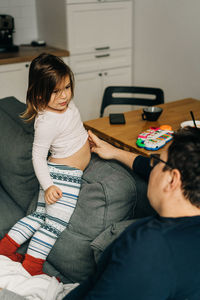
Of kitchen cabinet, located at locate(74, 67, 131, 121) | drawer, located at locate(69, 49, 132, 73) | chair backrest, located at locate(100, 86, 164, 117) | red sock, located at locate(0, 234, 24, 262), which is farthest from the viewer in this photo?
kitchen cabinet, located at locate(74, 67, 131, 121)

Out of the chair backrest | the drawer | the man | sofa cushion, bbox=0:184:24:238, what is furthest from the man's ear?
the drawer

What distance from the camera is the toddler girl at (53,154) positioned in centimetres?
150

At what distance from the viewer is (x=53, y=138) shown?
153 cm

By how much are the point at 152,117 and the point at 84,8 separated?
195 cm

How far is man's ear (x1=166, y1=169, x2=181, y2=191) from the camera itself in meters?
0.91

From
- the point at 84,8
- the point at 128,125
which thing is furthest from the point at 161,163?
the point at 84,8

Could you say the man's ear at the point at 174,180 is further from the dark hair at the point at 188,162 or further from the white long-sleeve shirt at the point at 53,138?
the white long-sleeve shirt at the point at 53,138

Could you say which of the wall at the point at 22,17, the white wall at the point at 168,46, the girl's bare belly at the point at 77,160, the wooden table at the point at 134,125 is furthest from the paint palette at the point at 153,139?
the wall at the point at 22,17

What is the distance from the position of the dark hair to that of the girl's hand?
0.67 metres

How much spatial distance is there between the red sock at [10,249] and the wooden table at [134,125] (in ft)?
2.25

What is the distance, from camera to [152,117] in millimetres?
1977

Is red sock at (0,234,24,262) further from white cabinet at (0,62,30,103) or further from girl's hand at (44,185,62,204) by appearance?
white cabinet at (0,62,30,103)

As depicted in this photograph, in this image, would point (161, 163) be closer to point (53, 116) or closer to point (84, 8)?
point (53, 116)

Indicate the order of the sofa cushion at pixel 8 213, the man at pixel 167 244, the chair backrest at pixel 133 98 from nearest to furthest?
the man at pixel 167 244 → the sofa cushion at pixel 8 213 → the chair backrest at pixel 133 98
